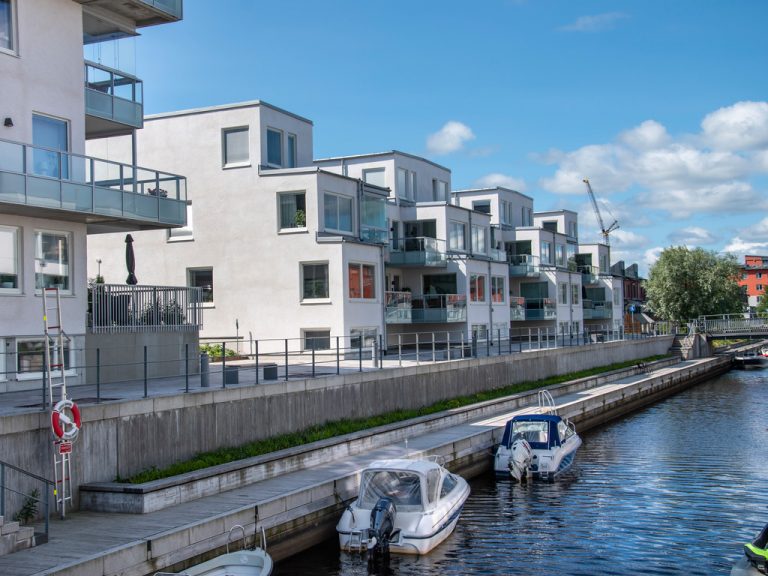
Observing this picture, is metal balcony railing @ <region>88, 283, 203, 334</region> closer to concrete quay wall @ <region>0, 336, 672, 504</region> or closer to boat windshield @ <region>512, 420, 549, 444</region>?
concrete quay wall @ <region>0, 336, 672, 504</region>

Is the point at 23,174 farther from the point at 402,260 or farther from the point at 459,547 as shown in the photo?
the point at 402,260

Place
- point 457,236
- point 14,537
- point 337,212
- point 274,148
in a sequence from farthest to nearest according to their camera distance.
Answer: point 457,236 → point 274,148 → point 337,212 → point 14,537

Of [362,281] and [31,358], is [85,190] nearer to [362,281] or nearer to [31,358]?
[31,358]

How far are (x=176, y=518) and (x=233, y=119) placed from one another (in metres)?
24.5

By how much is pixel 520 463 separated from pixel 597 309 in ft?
174

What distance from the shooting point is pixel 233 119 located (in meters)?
36.7

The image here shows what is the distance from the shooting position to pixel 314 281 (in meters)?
36.0

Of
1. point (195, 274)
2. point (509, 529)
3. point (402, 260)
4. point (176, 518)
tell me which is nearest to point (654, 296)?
point (402, 260)

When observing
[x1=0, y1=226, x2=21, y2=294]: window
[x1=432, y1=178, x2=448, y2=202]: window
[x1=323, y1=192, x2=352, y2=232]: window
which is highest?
[x1=432, y1=178, x2=448, y2=202]: window

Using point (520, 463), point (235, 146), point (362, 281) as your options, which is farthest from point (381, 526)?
point (235, 146)

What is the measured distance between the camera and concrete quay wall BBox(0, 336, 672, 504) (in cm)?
1532

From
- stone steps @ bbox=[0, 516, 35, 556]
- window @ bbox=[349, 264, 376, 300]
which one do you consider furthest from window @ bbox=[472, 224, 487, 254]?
stone steps @ bbox=[0, 516, 35, 556]

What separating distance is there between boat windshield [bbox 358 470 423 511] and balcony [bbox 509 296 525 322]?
3838 cm

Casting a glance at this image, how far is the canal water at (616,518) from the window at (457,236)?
2017 centimetres
